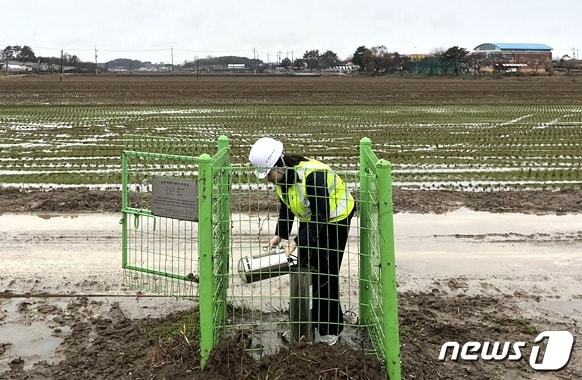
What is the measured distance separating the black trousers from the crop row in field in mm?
6219

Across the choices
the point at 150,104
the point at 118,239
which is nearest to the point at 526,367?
the point at 118,239

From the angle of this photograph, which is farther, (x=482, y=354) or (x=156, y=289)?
Answer: (x=156, y=289)

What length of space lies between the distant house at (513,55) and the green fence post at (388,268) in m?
80.8

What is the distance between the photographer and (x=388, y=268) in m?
4.13

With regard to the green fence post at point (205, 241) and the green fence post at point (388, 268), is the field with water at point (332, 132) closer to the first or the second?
the green fence post at point (205, 241)

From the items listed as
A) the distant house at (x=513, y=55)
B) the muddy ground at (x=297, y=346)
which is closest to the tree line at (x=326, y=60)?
the distant house at (x=513, y=55)

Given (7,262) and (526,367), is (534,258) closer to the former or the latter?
(526,367)

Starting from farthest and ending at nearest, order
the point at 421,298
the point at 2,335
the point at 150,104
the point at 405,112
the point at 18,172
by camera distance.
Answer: the point at 150,104
the point at 405,112
the point at 18,172
the point at 421,298
the point at 2,335

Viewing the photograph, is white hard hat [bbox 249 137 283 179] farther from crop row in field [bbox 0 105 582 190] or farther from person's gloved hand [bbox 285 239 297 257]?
crop row in field [bbox 0 105 582 190]

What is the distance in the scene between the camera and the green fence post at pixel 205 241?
418 centimetres

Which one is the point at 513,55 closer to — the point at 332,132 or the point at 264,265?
the point at 332,132

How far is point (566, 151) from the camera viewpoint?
16.6 m

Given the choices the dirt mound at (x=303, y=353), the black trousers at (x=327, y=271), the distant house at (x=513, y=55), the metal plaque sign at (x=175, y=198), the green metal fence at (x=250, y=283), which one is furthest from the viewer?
the distant house at (x=513, y=55)

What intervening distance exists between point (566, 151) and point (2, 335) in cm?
1500
